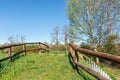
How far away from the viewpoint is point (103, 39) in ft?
99.8

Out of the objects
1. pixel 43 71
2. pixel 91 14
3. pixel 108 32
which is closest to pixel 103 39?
pixel 108 32

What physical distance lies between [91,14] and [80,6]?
186cm

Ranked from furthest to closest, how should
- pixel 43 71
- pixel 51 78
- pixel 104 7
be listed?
1. pixel 104 7
2. pixel 43 71
3. pixel 51 78

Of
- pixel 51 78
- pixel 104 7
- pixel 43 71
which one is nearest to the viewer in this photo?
pixel 51 78

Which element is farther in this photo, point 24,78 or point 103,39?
point 103,39

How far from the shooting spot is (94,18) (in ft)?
98.4

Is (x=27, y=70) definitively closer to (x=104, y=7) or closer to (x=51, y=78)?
(x=51, y=78)

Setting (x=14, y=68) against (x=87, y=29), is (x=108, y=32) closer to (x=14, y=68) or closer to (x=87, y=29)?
(x=87, y=29)

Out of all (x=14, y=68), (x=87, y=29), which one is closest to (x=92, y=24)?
(x=87, y=29)

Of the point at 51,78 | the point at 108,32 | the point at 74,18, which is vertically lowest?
the point at 51,78

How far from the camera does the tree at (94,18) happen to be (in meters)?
29.6

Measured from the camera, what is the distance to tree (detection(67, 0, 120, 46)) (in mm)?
29594

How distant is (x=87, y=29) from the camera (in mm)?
30141

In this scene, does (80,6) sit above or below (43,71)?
above
